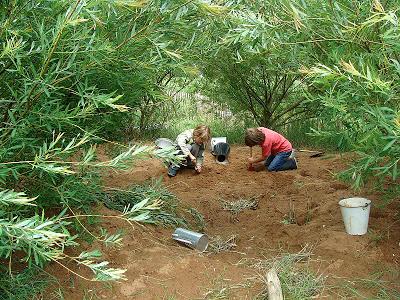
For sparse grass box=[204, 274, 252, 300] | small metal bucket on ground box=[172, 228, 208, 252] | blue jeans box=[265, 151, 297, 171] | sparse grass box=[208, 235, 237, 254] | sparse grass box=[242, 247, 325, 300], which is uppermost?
sparse grass box=[242, 247, 325, 300]

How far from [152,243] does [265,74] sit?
14.4ft

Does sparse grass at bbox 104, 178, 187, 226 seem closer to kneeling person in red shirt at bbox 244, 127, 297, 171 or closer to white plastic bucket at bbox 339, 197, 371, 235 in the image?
white plastic bucket at bbox 339, 197, 371, 235

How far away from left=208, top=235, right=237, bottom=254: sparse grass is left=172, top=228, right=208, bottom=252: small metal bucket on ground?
11 cm

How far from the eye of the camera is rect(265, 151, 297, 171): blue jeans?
6.58 metres

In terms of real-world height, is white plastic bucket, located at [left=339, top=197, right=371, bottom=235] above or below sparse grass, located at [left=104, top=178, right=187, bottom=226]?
above

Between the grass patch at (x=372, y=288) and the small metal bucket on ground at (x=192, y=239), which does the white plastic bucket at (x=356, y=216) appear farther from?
the small metal bucket on ground at (x=192, y=239)

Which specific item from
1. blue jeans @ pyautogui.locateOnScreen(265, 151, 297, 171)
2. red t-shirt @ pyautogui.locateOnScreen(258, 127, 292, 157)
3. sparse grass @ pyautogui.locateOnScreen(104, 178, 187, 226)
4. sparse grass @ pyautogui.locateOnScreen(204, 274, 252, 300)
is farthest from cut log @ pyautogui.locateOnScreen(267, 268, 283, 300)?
red t-shirt @ pyautogui.locateOnScreen(258, 127, 292, 157)

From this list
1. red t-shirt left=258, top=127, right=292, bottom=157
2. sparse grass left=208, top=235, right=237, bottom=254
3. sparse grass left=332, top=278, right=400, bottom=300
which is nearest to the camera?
sparse grass left=332, top=278, right=400, bottom=300

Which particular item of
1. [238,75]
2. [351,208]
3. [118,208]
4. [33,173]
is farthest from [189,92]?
[33,173]

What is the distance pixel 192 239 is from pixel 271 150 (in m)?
2.99

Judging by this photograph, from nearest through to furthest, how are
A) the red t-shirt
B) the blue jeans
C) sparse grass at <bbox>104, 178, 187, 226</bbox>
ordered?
1. sparse grass at <bbox>104, 178, 187, 226</bbox>
2. the blue jeans
3. the red t-shirt

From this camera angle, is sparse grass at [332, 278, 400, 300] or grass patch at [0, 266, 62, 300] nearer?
grass patch at [0, 266, 62, 300]

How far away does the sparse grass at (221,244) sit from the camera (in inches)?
163

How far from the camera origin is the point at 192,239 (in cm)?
398
